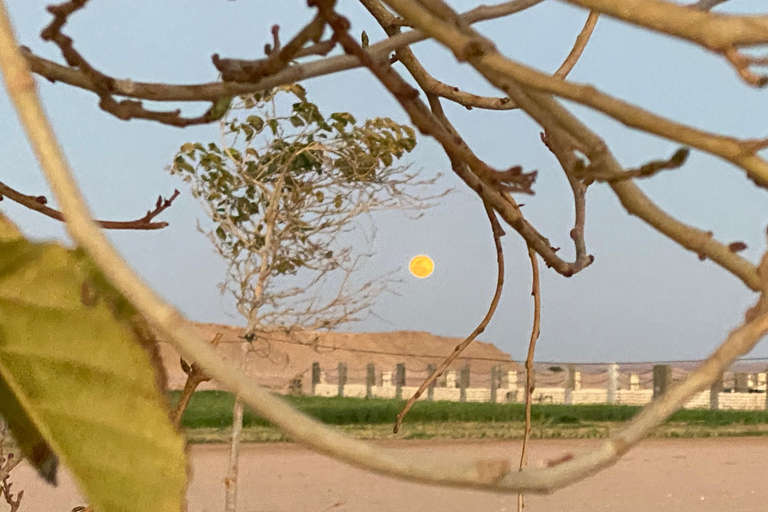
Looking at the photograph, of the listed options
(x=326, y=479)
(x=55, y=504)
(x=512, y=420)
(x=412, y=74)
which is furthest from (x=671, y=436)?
(x=412, y=74)

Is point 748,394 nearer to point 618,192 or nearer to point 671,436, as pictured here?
point 671,436

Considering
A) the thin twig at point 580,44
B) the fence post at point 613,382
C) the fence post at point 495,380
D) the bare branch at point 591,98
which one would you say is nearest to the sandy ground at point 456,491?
the fence post at point 613,382

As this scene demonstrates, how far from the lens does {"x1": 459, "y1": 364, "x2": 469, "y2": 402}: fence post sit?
7.36 meters

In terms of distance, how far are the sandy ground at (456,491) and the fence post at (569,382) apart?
221 centimetres

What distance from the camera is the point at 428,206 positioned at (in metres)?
2.79

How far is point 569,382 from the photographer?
23.7 feet

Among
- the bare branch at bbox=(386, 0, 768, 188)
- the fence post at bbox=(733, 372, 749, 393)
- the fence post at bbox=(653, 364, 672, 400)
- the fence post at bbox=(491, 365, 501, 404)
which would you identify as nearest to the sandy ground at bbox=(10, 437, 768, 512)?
the fence post at bbox=(653, 364, 672, 400)

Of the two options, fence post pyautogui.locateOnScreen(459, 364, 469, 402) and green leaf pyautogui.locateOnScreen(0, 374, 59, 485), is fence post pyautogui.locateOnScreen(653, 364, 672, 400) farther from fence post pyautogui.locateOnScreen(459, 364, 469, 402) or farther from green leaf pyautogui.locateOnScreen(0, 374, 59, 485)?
green leaf pyautogui.locateOnScreen(0, 374, 59, 485)

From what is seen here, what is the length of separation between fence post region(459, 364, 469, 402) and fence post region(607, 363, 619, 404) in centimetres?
135

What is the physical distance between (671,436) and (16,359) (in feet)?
19.7

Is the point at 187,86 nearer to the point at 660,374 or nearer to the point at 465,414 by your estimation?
the point at 465,414

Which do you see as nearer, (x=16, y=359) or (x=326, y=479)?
(x=16, y=359)

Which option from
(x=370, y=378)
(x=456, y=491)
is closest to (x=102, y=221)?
(x=456, y=491)

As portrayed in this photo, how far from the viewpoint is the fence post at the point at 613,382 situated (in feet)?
23.1
